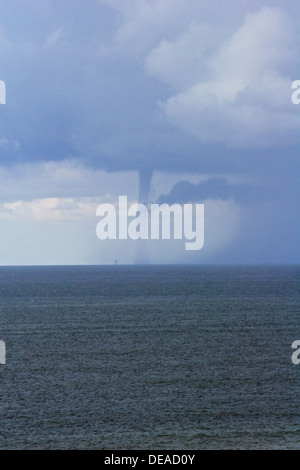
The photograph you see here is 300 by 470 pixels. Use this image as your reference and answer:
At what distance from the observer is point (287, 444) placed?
1125 inches

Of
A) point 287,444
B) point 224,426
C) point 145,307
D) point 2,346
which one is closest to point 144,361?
point 2,346

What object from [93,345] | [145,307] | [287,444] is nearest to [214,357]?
[93,345]

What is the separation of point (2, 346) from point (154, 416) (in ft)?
99.1

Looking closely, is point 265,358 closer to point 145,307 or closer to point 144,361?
point 144,361


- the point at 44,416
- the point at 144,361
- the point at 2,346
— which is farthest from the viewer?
the point at 2,346

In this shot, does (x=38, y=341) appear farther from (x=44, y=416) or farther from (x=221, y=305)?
(x=221, y=305)

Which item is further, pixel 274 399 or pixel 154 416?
pixel 274 399

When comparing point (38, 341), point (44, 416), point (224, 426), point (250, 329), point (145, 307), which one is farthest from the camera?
point (145, 307)

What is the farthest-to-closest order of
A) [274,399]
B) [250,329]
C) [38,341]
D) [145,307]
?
[145,307] → [250,329] → [38,341] → [274,399]

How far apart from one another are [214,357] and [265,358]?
4.38 m

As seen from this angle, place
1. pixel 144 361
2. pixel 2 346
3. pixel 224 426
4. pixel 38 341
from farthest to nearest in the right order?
1. pixel 38 341
2. pixel 2 346
3. pixel 144 361
4. pixel 224 426
